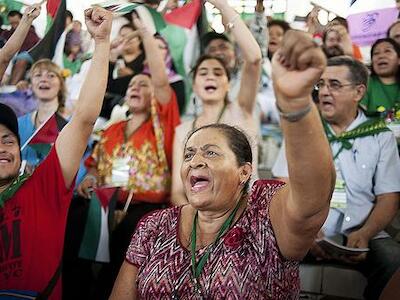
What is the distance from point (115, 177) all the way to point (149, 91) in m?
0.49

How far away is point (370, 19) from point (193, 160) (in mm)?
1481

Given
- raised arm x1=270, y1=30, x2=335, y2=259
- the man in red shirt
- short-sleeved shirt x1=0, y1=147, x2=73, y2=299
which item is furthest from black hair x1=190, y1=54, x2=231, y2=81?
raised arm x1=270, y1=30, x2=335, y2=259

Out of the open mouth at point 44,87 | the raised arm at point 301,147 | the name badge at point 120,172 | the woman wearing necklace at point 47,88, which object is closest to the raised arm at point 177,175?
the name badge at point 120,172

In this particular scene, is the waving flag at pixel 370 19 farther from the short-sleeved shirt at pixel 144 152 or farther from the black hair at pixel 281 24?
the short-sleeved shirt at pixel 144 152

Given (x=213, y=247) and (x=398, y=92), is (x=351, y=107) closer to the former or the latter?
(x=398, y=92)

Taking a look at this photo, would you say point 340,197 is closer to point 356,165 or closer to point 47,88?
point 356,165

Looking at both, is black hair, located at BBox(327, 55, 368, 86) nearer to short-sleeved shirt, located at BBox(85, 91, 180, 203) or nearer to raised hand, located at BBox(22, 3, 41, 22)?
short-sleeved shirt, located at BBox(85, 91, 180, 203)

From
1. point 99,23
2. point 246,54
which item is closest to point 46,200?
point 99,23

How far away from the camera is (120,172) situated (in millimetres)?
2986

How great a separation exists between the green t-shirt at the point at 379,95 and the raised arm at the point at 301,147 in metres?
1.45

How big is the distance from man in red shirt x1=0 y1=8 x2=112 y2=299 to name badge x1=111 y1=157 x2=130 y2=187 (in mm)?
883

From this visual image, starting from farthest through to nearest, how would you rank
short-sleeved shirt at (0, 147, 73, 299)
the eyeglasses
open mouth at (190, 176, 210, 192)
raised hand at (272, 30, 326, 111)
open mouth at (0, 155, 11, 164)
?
the eyeglasses < open mouth at (0, 155, 11, 164) < short-sleeved shirt at (0, 147, 73, 299) < open mouth at (190, 176, 210, 192) < raised hand at (272, 30, 326, 111)

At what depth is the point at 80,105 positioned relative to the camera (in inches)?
80.6

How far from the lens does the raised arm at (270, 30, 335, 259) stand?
1.16 meters
